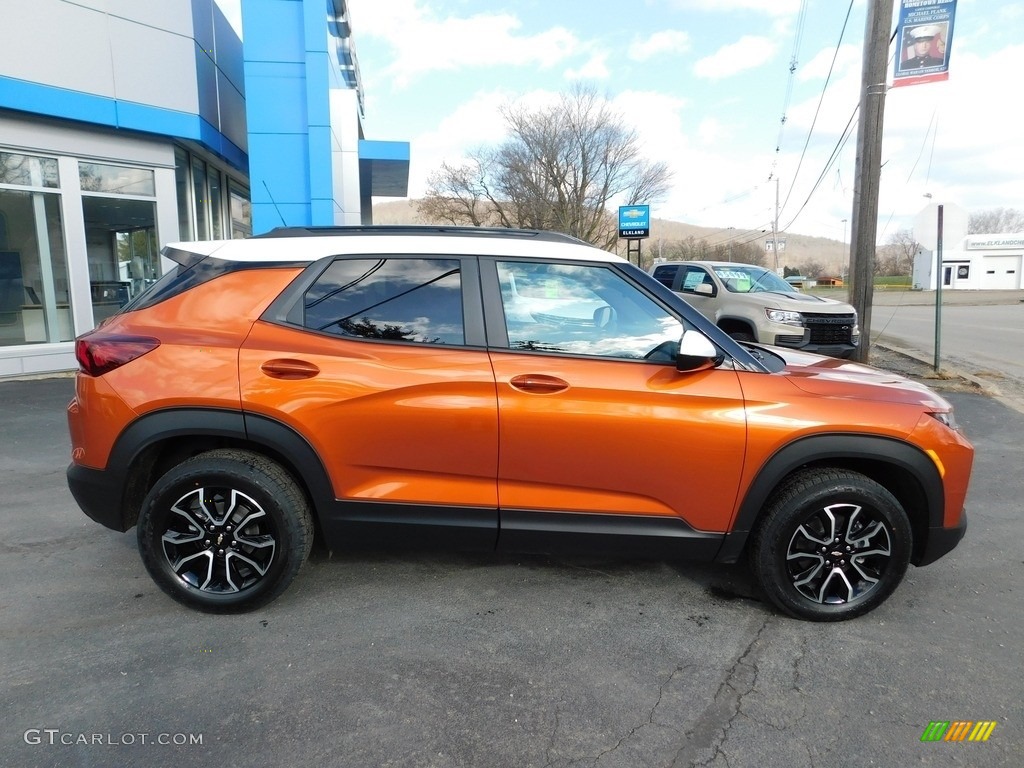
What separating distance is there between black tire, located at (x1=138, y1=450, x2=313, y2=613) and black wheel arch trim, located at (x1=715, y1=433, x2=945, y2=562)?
206cm

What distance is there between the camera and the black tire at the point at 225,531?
2.98m

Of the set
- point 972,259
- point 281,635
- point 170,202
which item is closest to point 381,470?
point 281,635

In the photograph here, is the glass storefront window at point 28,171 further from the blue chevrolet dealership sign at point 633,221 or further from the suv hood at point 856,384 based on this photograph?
the blue chevrolet dealership sign at point 633,221

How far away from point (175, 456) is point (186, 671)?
3.38 ft

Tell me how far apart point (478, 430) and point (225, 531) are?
1.28m

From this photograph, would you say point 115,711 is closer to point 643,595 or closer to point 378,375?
point 378,375

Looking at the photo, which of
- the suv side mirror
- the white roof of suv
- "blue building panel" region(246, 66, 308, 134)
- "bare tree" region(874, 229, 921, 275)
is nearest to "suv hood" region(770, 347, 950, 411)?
the suv side mirror

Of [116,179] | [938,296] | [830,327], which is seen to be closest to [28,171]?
[116,179]

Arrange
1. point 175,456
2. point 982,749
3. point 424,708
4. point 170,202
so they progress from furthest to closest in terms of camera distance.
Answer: point 170,202, point 175,456, point 424,708, point 982,749

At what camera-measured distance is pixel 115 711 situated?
2453mm

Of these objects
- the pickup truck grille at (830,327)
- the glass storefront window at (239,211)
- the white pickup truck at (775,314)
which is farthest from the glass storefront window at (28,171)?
the pickup truck grille at (830,327)

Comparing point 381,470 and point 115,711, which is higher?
point 381,470

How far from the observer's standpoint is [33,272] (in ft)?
32.0

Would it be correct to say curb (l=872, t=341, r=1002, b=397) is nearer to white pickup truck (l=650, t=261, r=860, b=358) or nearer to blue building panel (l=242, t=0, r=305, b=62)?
white pickup truck (l=650, t=261, r=860, b=358)
